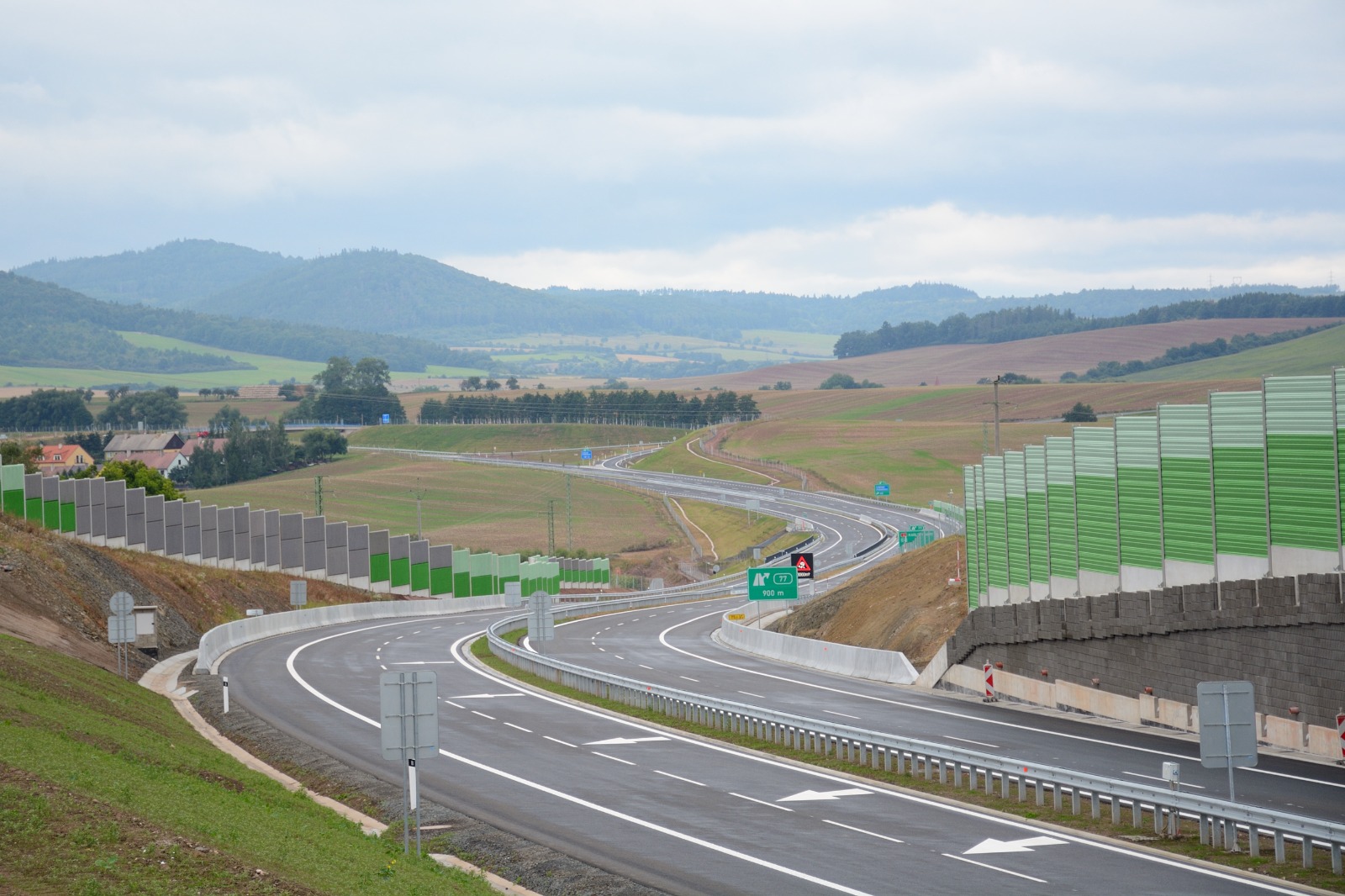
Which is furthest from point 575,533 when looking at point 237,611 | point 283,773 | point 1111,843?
point 1111,843

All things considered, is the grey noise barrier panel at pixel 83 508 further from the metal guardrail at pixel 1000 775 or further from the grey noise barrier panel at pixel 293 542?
the metal guardrail at pixel 1000 775

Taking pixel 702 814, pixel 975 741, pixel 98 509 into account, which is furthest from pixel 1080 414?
pixel 702 814

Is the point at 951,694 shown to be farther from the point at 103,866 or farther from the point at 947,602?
the point at 103,866

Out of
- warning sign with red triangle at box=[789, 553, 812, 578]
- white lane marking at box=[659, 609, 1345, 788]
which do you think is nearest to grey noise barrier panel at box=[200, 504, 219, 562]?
white lane marking at box=[659, 609, 1345, 788]

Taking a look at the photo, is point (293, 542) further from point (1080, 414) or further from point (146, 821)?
point (1080, 414)

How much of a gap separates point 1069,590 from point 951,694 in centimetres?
494

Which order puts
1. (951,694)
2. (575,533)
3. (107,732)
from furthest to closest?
(575,533)
(951,694)
(107,732)

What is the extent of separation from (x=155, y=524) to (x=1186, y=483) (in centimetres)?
5635

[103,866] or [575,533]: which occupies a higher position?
[103,866]

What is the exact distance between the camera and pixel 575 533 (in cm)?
14325

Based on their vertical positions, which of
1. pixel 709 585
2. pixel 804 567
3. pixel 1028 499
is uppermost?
pixel 1028 499

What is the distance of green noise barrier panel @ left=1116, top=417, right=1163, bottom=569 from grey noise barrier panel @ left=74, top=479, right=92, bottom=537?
52342mm

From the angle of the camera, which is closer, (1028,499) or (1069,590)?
(1069,590)

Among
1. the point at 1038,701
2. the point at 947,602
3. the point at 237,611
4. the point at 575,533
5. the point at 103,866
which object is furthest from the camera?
the point at 575,533
